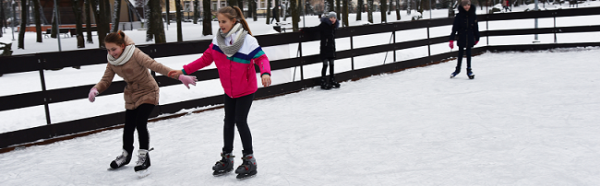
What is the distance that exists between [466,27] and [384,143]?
4920 millimetres

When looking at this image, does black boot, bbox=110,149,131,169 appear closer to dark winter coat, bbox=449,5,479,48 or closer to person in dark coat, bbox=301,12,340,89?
person in dark coat, bbox=301,12,340,89

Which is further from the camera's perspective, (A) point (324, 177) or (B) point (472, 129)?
(B) point (472, 129)

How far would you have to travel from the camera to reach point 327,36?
846cm

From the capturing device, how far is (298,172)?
3.95 meters

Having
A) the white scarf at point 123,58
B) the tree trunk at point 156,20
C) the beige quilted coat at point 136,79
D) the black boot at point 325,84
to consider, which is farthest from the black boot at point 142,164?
the tree trunk at point 156,20

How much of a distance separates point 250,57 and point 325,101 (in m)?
3.75

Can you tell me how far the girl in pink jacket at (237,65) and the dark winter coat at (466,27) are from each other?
600 centimetres

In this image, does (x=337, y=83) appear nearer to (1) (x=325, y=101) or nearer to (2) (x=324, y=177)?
(1) (x=325, y=101)

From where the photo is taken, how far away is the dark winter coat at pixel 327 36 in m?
8.43

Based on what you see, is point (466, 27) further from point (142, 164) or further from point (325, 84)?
point (142, 164)

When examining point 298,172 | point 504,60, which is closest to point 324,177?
point 298,172

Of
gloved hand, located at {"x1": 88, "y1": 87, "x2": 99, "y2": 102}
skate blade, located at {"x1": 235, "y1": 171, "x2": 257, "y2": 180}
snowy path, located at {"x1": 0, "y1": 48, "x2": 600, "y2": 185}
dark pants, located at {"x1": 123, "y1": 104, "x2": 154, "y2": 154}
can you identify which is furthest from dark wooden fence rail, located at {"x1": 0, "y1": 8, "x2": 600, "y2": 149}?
skate blade, located at {"x1": 235, "y1": 171, "x2": 257, "y2": 180}

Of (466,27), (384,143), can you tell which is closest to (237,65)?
(384,143)

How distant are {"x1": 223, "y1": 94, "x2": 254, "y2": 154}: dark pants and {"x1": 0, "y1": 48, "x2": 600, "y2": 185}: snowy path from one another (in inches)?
11.2
